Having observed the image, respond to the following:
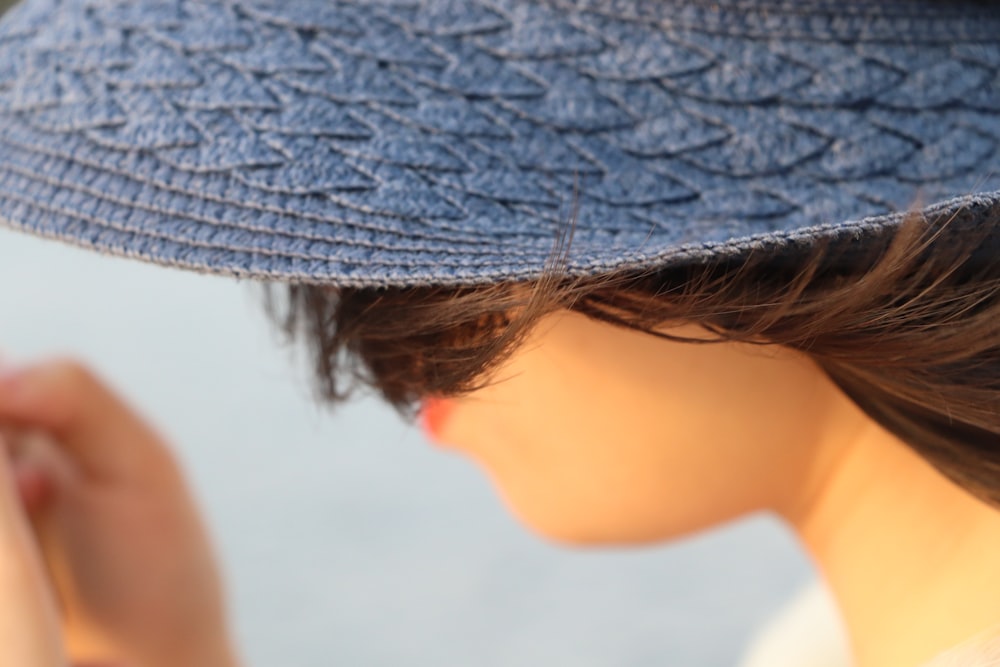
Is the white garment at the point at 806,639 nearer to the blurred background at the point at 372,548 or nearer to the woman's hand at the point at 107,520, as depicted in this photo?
the blurred background at the point at 372,548

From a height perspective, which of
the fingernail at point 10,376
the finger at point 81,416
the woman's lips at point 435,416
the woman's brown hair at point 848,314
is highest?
the fingernail at point 10,376

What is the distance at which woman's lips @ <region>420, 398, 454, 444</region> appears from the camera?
0.70 m

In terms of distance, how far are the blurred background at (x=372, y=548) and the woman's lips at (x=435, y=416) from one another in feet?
1.81

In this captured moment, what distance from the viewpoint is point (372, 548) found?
5.07 feet

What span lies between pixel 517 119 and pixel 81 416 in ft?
1.57

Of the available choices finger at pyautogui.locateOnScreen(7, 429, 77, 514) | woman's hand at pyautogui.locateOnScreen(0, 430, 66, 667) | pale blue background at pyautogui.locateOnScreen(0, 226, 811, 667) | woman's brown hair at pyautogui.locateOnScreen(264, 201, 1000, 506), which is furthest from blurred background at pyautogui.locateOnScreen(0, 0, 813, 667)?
woman's brown hair at pyautogui.locateOnScreen(264, 201, 1000, 506)

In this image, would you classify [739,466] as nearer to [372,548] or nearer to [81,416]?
[81,416]

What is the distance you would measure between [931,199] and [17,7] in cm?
57

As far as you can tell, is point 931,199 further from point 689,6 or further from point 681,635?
point 681,635

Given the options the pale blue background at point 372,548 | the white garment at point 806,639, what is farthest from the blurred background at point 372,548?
the white garment at point 806,639

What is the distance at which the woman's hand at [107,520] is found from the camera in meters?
0.77

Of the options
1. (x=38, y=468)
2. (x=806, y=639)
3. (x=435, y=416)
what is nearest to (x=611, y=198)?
(x=435, y=416)

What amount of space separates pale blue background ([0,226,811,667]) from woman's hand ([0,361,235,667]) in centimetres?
50

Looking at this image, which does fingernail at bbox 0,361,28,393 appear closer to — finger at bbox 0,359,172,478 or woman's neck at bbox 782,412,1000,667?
finger at bbox 0,359,172,478
